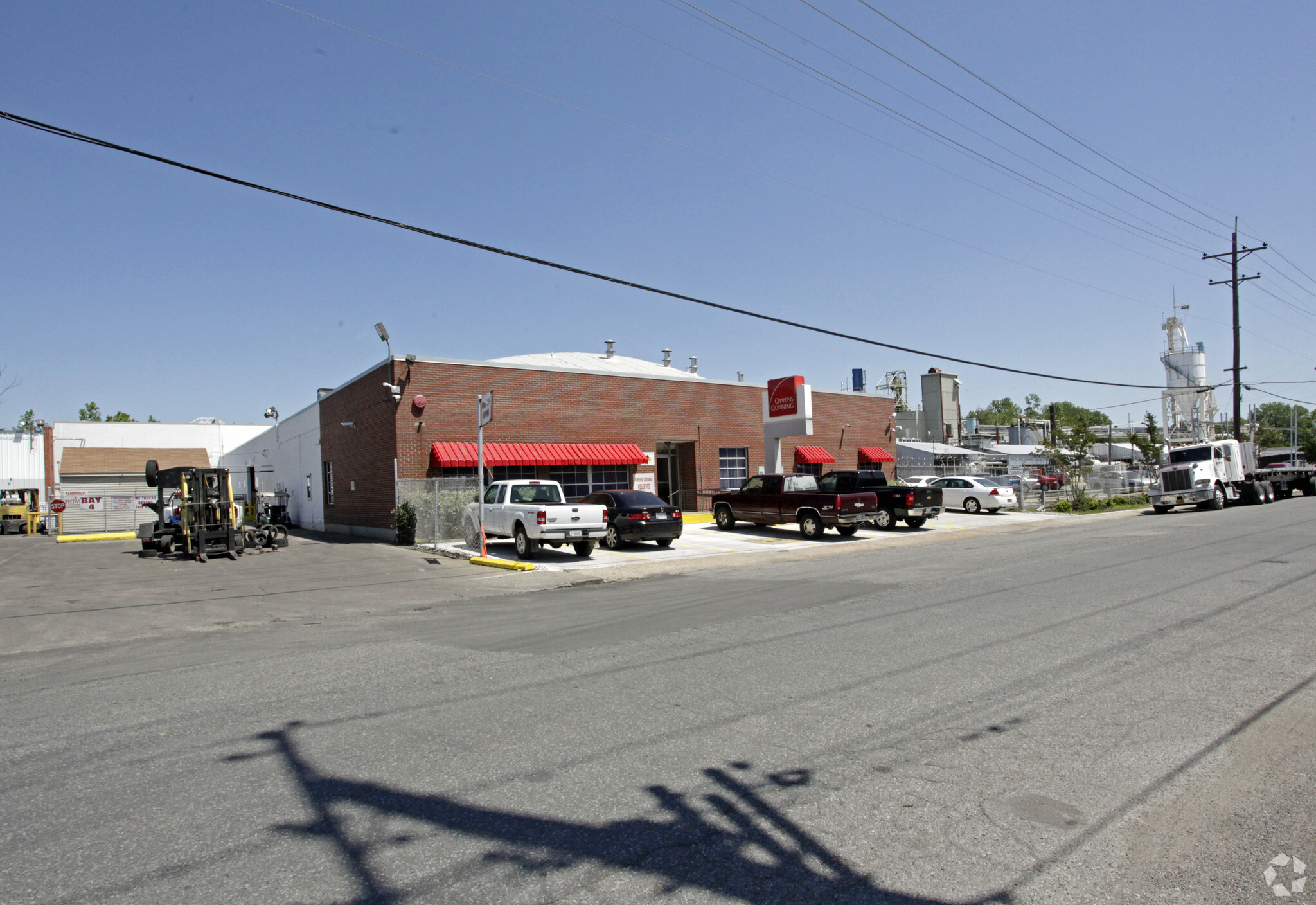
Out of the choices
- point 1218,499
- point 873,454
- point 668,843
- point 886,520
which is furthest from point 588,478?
point 1218,499

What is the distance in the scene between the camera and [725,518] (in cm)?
2577

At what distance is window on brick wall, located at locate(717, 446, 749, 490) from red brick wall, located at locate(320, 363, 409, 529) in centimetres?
→ 1336

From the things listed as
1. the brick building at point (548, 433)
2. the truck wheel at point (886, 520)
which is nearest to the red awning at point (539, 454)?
the brick building at point (548, 433)

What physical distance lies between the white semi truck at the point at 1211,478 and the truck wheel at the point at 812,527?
17.8 meters

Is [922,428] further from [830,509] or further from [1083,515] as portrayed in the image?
[830,509]

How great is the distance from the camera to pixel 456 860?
3467 millimetres

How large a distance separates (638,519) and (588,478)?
862 centimetres

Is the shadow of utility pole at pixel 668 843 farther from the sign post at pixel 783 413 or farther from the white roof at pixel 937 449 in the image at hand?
the white roof at pixel 937 449

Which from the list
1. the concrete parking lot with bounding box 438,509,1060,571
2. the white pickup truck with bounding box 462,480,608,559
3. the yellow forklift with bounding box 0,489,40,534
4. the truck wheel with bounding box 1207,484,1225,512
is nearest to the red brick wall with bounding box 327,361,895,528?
the concrete parking lot with bounding box 438,509,1060,571

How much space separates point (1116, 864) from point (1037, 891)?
20.7 inches

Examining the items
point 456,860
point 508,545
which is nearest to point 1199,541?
point 508,545

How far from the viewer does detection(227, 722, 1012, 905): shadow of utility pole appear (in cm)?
324

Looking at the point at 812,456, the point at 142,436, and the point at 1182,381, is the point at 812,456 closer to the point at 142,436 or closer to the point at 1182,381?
the point at 142,436

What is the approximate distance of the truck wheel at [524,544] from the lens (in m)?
18.0
